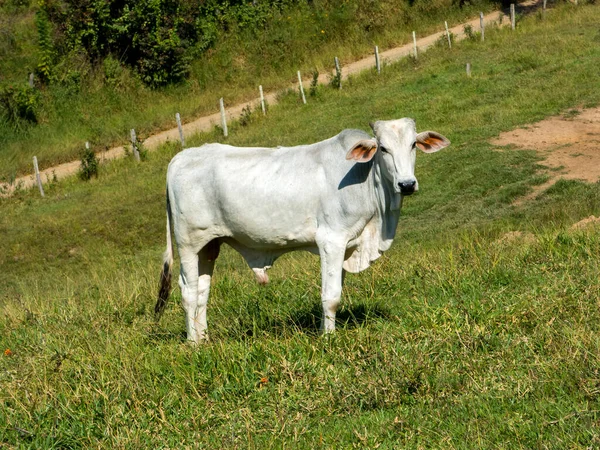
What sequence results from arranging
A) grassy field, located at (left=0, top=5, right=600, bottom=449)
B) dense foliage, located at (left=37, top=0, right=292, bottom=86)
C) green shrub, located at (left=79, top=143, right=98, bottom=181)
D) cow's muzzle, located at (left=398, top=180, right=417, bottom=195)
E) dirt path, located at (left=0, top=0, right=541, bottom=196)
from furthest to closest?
1. dense foliage, located at (left=37, top=0, right=292, bottom=86)
2. dirt path, located at (left=0, top=0, right=541, bottom=196)
3. green shrub, located at (left=79, top=143, right=98, bottom=181)
4. cow's muzzle, located at (left=398, top=180, right=417, bottom=195)
5. grassy field, located at (left=0, top=5, right=600, bottom=449)

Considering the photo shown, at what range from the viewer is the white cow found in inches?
265

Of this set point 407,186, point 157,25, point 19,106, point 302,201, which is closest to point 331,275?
point 302,201

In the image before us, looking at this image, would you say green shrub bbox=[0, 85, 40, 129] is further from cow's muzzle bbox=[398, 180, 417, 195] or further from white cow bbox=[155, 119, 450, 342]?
cow's muzzle bbox=[398, 180, 417, 195]

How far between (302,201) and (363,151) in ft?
2.11

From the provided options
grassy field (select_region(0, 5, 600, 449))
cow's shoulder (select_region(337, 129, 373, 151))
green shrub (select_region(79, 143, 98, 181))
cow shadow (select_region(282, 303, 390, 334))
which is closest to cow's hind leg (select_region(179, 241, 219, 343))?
grassy field (select_region(0, 5, 600, 449))

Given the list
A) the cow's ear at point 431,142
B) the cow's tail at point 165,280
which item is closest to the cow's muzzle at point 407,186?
the cow's ear at point 431,142

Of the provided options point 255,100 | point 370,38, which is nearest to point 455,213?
point 255,100

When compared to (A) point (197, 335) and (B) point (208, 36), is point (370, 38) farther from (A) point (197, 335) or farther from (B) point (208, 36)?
(A) point (197, 335)

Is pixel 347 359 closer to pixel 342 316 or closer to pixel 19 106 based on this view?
pixel 342 316

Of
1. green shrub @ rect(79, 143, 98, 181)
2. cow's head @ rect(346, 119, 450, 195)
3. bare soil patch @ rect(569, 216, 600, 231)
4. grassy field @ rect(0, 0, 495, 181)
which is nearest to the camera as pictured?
cow's head @ rect(346, 119, 450, 195)

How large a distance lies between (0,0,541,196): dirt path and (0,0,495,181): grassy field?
0.53 m

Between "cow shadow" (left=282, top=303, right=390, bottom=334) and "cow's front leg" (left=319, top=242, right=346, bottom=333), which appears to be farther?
"cow shadow" (left=282, top=303, right=390, bottom=334)

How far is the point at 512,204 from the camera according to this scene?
14711mm

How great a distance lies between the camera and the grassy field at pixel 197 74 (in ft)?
87.5
